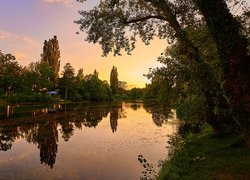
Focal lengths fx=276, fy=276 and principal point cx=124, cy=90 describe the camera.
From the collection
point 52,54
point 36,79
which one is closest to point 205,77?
point 36,79

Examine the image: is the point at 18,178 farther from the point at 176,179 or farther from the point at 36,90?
the point at 36,90

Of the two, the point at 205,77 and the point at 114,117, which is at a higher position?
the point at 205,77

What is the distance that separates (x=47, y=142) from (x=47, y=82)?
216 ft

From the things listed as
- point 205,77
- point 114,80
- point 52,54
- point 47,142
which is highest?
point 52,54

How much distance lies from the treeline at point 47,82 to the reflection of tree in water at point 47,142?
131 feet

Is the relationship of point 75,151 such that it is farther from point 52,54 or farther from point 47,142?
point 52,54

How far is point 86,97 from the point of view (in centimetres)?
10975

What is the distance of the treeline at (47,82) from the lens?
2739 inches

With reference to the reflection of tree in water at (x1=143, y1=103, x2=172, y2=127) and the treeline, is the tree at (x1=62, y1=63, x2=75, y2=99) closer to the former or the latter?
the treeline

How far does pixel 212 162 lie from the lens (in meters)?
12.7

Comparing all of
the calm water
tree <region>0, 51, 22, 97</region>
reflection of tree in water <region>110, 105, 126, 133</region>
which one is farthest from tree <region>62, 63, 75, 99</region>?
the calm water

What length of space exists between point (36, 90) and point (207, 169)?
82.5 metres

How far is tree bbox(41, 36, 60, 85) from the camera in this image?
104000mm

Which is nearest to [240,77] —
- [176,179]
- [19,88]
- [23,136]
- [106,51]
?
[176,179]
